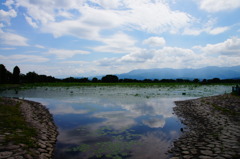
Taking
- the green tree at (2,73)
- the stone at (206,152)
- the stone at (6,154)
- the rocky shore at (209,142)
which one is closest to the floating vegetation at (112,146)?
the rocky shore at (209,142)

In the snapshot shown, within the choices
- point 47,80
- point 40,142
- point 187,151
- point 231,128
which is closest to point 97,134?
point 40,142

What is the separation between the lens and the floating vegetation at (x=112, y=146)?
7922 mm

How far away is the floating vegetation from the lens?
792 centimetres

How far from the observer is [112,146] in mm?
8852

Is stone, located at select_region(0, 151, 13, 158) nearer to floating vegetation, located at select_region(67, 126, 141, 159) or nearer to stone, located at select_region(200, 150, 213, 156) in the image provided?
floating vegetation, located at select_region(67, 126, 141, 159)

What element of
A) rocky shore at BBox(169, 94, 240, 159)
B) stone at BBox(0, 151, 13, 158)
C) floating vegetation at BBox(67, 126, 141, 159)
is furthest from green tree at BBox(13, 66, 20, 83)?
rocky shore at BBox(169, 94, 240, 159)

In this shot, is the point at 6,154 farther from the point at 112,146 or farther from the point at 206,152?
the point at 206,152

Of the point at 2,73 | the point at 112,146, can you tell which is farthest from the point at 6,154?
the point at 2,73

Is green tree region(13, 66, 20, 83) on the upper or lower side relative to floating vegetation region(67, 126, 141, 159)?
upper

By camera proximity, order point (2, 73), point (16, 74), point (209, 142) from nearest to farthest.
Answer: point (209, 142) → point (2, 73) → point (16, 74)

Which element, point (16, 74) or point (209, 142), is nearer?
point (209, 142)

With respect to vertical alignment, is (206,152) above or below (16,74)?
below

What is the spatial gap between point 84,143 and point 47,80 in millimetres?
118626

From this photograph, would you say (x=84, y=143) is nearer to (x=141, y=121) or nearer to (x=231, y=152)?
(x=141, y=121)
